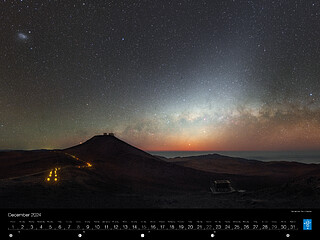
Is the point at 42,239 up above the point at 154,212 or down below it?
below

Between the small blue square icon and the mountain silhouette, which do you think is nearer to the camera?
the small blue square icon

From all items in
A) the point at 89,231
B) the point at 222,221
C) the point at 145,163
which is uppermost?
the point at 222,221

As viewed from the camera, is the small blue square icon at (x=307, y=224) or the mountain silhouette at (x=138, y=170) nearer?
the small blue square icon at (x=307, y=224)

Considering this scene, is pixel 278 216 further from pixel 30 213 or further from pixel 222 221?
pixel 30 213

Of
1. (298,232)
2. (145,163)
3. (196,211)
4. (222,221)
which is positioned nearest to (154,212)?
(196,211)

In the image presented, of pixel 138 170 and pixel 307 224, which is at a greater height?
pixel 307 224

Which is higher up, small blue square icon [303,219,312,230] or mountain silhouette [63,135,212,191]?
small blue square icon [303,219,312,230]

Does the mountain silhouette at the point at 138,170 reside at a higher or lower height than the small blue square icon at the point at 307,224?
lower

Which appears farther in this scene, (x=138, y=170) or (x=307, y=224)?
(x=138, y=170)

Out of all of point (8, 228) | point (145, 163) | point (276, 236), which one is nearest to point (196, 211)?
point (276, 236)

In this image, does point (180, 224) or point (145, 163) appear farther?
point (145, 163)
